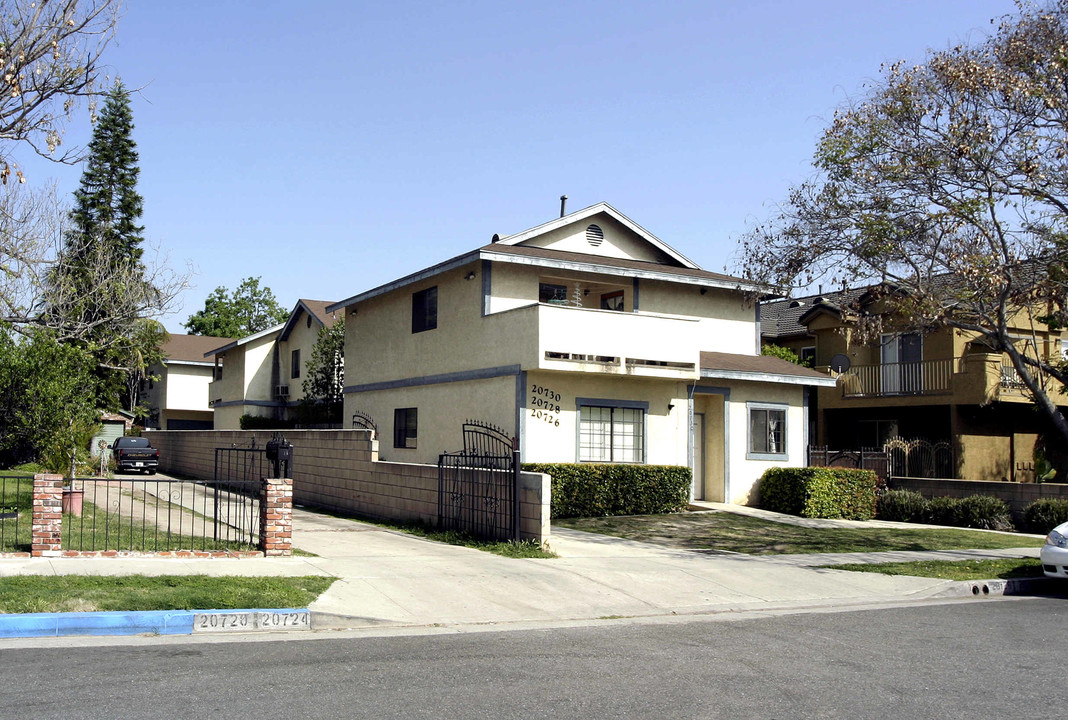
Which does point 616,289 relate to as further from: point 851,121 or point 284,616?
point 284,616

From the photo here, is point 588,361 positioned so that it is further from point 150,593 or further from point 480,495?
point 150,593

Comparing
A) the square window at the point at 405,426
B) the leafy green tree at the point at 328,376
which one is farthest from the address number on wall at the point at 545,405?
the leafy green tree at the point at 328,376

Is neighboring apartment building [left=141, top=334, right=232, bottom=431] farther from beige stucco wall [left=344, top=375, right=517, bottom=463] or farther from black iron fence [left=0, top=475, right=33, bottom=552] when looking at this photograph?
black iron fence [left=0, top=475, right=33, bottom=552]

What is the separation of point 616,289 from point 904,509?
8.96 metres

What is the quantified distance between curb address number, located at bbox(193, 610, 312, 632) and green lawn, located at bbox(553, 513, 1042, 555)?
8.85 meters

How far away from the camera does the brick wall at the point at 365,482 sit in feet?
53.2

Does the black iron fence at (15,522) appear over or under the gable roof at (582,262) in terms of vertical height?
under

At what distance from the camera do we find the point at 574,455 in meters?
22.5

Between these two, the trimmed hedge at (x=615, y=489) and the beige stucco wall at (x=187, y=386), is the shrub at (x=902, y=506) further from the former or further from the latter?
the beige stucco wall at (x=187, y=386)

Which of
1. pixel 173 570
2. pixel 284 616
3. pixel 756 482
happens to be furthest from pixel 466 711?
pixel 756 482

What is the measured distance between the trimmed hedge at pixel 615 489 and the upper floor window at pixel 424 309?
19.9ft

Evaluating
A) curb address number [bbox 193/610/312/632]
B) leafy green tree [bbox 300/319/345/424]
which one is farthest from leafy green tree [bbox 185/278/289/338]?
curb address number [bbox 193/610/312/632]

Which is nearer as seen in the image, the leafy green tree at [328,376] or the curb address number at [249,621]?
the curb address number at [249,621]

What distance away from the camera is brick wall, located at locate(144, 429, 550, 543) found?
16.2 m
